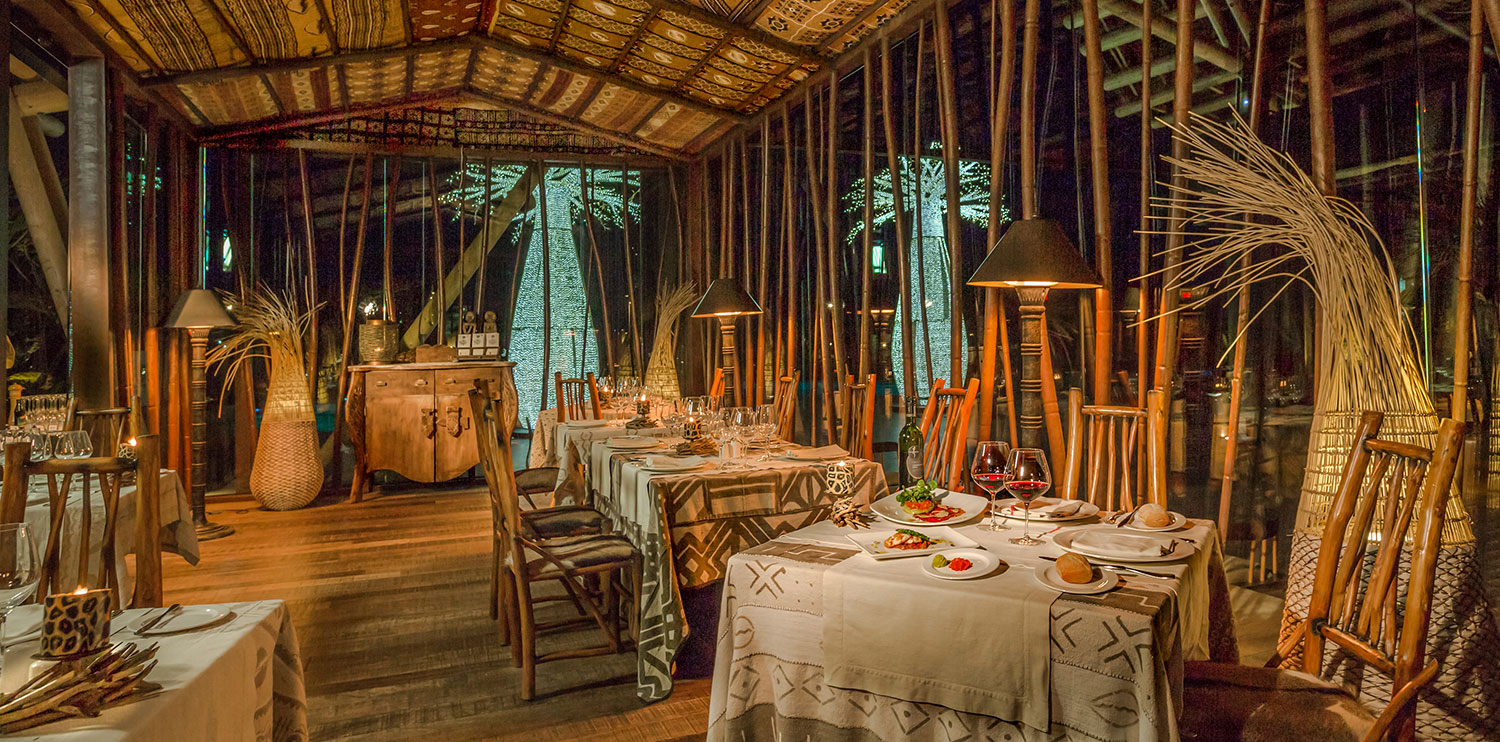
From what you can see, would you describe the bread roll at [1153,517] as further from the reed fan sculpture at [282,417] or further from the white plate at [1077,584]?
the reed fan sculpture at [282,417]

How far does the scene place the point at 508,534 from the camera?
9.61 feet

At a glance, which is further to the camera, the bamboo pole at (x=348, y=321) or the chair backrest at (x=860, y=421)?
the bamboo pole at (x=348, y=321)

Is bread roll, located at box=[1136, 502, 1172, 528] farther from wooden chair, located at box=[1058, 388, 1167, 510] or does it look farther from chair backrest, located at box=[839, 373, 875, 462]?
chair backrest, located at box=[839, 373, 875, 462]

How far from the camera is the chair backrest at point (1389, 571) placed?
140 cm

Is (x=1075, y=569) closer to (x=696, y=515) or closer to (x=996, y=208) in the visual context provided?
(x=696, y=515)

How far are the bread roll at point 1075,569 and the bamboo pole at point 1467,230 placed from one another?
1.32m

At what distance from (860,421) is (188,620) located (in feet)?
9.80

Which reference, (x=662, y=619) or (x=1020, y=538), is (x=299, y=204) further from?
(x=1020, y=538)

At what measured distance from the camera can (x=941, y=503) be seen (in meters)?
2.07

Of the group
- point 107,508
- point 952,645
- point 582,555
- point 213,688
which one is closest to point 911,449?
point 952,645

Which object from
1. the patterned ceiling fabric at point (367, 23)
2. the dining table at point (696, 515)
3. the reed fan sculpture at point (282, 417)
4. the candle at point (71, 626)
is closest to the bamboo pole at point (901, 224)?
the dining table at point (696, 515)

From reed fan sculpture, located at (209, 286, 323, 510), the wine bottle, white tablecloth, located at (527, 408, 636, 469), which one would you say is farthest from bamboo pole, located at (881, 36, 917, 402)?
reed fan sculpture, located at (209, 286, 323, 510)

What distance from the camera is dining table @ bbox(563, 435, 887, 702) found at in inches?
107

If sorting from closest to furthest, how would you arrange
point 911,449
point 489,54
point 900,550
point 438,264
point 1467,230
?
point 900,550
point 1467,230
point 911,449
point 489,54
point 438,264
